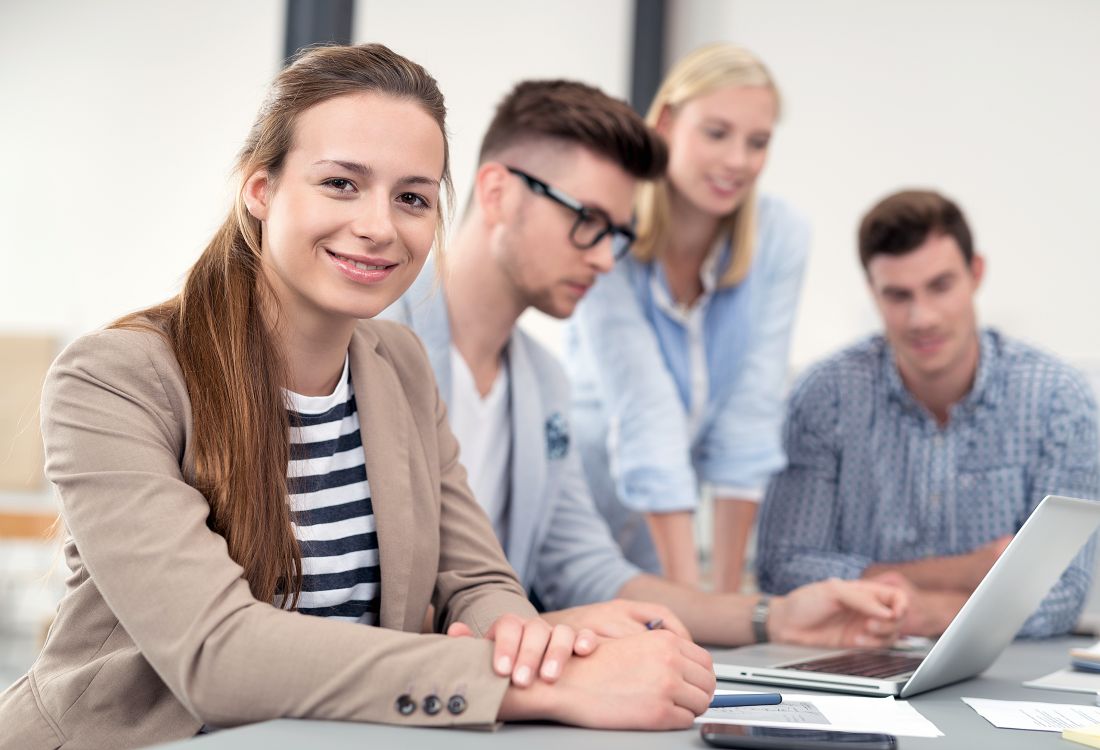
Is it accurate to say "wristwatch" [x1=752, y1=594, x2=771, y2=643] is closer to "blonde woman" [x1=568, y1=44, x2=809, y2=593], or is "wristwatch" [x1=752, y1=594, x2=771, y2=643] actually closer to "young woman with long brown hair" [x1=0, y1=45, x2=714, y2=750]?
"young woman with long brown hair" [x1=0, y1=45, x2=714, y2=750]

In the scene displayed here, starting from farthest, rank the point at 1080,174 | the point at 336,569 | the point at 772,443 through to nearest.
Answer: the point at 1080,174
the point at 772,443
the point at 336,569

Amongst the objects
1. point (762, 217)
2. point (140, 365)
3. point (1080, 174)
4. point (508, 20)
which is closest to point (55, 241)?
point (508, 20)

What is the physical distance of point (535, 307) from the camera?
206cm

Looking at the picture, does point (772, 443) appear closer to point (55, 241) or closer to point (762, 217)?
point (762, 217)

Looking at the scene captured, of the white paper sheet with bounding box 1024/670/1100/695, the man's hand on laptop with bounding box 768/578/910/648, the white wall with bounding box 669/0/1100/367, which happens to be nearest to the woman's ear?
the man's hand on laptop with bounding box 768/578/910/648

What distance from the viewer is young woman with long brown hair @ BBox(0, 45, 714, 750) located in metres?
1.00

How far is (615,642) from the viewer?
1.08 meters

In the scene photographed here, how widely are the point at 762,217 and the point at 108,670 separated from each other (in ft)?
6.30

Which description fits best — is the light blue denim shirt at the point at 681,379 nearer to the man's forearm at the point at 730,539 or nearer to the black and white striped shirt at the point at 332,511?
the man's forearm at the point at 730,539

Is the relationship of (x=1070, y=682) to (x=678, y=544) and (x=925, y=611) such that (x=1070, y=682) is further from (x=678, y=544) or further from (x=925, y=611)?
(x=678, y=544)

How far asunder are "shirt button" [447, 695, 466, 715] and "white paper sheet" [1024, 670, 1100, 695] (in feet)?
2.67

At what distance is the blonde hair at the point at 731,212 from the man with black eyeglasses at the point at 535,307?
38 cm

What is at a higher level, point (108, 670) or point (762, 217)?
point (762, 217)

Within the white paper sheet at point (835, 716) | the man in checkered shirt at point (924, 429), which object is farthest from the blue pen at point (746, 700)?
the man in checkered shirt at point (924, 429)
